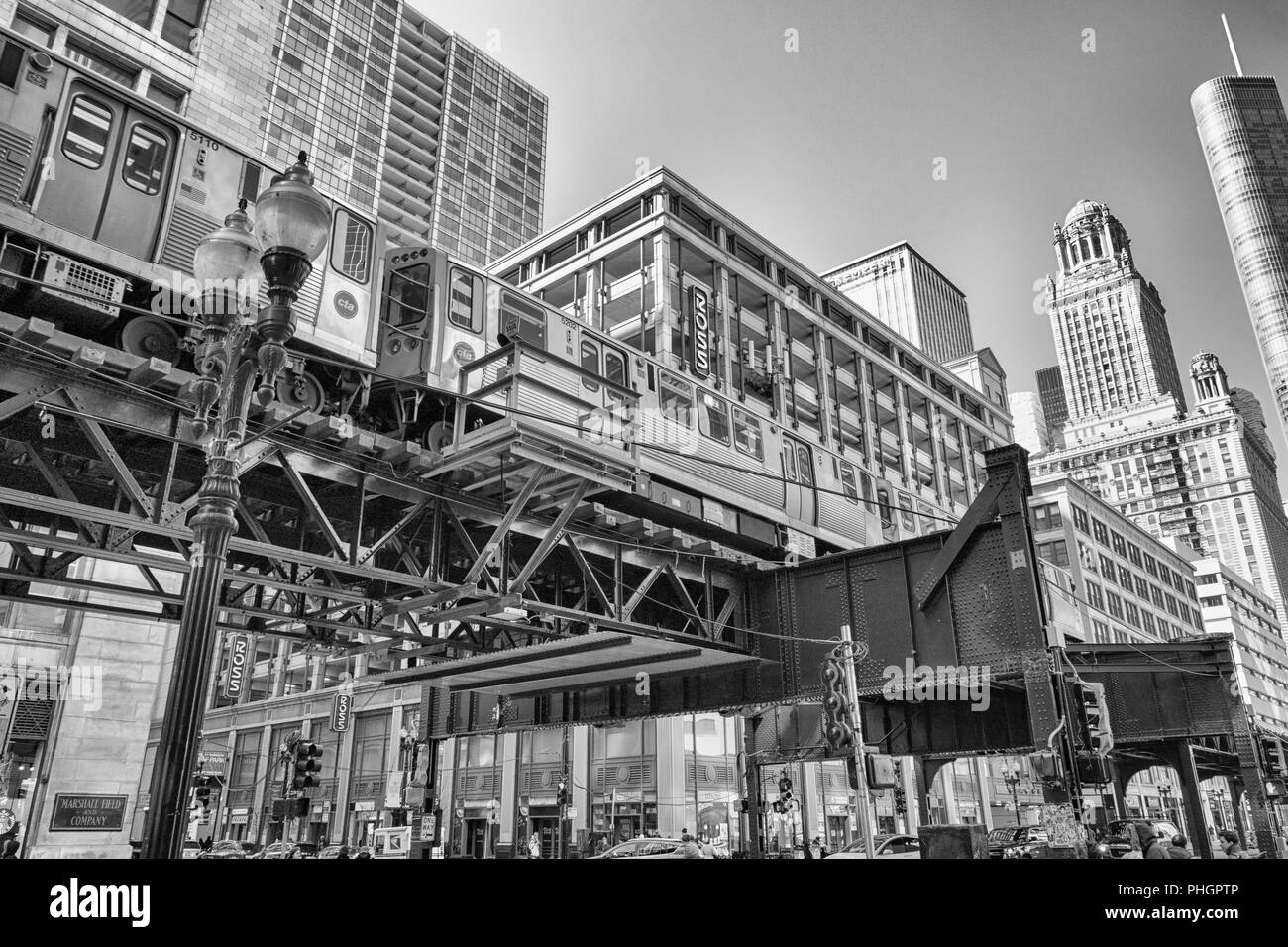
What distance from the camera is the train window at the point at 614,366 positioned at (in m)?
16.6

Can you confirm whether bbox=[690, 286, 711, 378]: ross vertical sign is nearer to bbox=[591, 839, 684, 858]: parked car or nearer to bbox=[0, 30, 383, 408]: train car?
bbox=[591, 839, 684, 858]: parked car

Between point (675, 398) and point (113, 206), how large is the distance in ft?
35.0

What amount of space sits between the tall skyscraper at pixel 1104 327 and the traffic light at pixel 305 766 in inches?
7507

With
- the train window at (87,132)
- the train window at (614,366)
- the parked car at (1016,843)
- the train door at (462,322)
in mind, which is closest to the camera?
the train window at (87,132)

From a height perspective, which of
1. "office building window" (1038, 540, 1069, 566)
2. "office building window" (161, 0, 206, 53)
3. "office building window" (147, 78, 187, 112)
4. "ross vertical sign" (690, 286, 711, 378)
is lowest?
"office building window" (1038, 540, 1069, 566)

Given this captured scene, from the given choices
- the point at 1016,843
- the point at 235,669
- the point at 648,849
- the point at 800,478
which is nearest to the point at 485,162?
the point at 235,669

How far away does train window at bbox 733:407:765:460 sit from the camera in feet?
62.6

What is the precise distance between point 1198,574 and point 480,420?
407 feet

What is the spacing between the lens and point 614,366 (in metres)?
16.8

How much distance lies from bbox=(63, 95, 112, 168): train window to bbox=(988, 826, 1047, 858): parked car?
19299 millimetres

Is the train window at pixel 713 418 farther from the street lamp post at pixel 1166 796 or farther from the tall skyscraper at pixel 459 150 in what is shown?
the tall skyscraper at pixel 459 150

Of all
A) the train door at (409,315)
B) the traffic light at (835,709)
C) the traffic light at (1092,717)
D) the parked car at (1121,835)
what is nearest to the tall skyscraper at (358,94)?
the train door at (409,315)

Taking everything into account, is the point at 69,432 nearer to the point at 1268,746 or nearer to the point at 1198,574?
the point at 1268,746

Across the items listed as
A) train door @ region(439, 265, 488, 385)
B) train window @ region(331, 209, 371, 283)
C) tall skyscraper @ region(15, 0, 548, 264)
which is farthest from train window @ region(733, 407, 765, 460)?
tall skyscraper @ region(15, 0, 548, 264)
